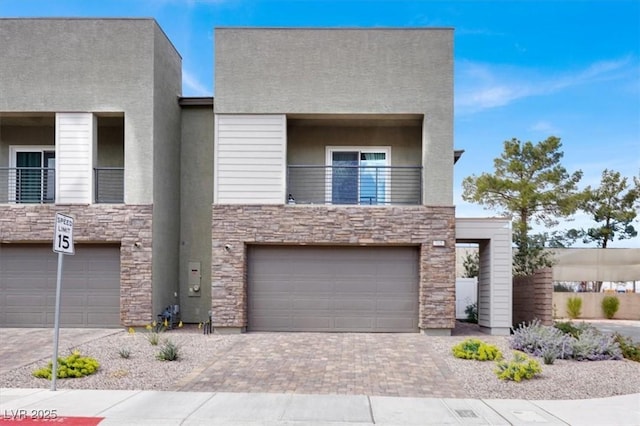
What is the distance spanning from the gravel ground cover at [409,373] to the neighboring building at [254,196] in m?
2.05

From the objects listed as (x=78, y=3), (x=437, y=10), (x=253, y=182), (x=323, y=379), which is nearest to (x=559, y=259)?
(x=437, y=10)

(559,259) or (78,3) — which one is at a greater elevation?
(78,3)

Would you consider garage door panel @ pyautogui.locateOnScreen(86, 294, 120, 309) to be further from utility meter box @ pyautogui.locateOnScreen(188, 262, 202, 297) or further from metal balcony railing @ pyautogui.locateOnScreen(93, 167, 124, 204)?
metal balcony railing @ pyautogui.locateOnScreen(93, 167, 124, 204)

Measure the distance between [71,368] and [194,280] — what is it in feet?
21.1

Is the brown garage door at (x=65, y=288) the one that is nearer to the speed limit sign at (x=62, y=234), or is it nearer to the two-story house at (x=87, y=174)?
the two-story house at (x=87, y=174)

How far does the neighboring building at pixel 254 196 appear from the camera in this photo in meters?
13.7

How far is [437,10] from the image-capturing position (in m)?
14.5

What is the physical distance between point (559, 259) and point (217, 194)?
61.0ft

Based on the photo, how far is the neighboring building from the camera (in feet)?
45.0

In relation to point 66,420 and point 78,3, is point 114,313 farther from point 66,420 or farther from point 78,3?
point 78,3

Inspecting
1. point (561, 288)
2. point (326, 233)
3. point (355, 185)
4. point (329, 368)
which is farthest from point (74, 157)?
point (561, 288)

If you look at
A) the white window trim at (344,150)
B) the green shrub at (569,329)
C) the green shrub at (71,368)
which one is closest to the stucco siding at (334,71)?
the white window trim at (344,150)

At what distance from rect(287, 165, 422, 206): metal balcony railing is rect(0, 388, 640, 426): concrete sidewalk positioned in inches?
288

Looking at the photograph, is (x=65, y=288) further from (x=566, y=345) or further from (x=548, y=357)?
(x=566, y=345)
